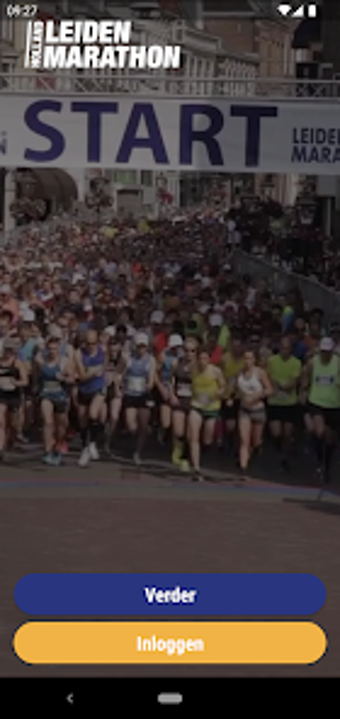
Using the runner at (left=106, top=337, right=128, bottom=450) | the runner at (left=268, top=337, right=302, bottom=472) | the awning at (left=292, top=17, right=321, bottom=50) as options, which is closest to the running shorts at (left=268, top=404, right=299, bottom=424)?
the runner at (left=268, top=337, right=302, bottom=472)

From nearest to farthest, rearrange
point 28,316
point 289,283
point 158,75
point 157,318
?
point 28,316, point 157,318, point 289,283, point 158,75

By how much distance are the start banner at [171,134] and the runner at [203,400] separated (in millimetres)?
3235

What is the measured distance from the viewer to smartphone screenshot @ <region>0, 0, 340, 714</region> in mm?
4254

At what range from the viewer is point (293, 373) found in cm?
1541

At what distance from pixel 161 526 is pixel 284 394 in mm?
4806

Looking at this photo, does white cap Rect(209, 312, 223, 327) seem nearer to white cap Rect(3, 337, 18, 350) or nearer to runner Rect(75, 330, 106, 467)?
runner Rect(75, 330, 106, 467)

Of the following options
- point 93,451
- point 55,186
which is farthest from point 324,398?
point 55,186

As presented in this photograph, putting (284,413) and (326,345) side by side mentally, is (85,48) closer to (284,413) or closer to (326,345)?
(326,345)

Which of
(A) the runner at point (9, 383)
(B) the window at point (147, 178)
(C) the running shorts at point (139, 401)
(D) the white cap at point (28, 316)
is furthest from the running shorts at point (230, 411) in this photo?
(B) the window at point (147, 178)

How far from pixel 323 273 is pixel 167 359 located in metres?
12.2

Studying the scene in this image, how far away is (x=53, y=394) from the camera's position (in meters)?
15.3

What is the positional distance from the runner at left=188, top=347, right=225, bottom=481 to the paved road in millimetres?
378

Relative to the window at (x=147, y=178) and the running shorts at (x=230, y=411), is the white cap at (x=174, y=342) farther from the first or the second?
the window at (x=147, y=178)

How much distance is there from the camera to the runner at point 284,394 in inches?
607
